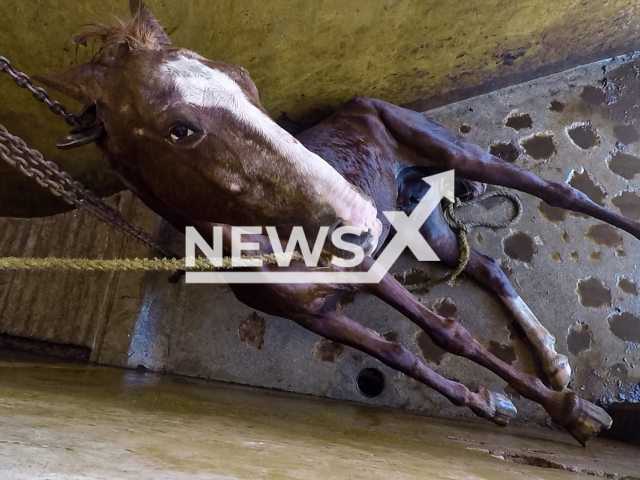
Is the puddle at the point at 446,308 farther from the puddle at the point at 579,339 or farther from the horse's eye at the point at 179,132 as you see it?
the horse's eye at the point at 179,132

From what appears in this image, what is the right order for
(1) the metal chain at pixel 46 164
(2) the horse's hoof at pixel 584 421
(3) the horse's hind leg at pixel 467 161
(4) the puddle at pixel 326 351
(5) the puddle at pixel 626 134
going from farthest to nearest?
(5) the puddle at pixel 626 134 → (4) the puddle at pixel 326 351 → (3) the horse's hind leg at pixel 467 161 → (2) the horse's hoof at pixel 584 421 → (1) the metal chain at pixel 46 164

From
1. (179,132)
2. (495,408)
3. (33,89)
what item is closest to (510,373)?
(495,408)

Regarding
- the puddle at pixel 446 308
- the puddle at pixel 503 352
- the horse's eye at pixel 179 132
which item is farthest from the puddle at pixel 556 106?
the horse's eye at pixel 179 132

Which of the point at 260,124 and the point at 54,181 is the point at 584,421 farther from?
the point at 54,181

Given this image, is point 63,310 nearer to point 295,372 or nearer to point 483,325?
point 295,372

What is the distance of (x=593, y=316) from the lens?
2672 mm

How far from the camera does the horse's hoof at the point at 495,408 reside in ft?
7.47

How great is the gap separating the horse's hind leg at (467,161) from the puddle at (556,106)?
0.95 m

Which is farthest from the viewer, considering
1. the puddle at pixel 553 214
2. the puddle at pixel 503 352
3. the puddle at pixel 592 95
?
the puddle at pixel 592 95

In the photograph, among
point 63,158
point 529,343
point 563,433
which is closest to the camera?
point 563,433

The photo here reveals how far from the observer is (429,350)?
2.76 m

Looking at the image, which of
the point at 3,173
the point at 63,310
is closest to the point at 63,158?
the point at 3,173

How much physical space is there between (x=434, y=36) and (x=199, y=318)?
7.33ft

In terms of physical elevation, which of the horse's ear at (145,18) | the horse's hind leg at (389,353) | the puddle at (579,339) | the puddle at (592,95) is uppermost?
the puddle at (592,95)
